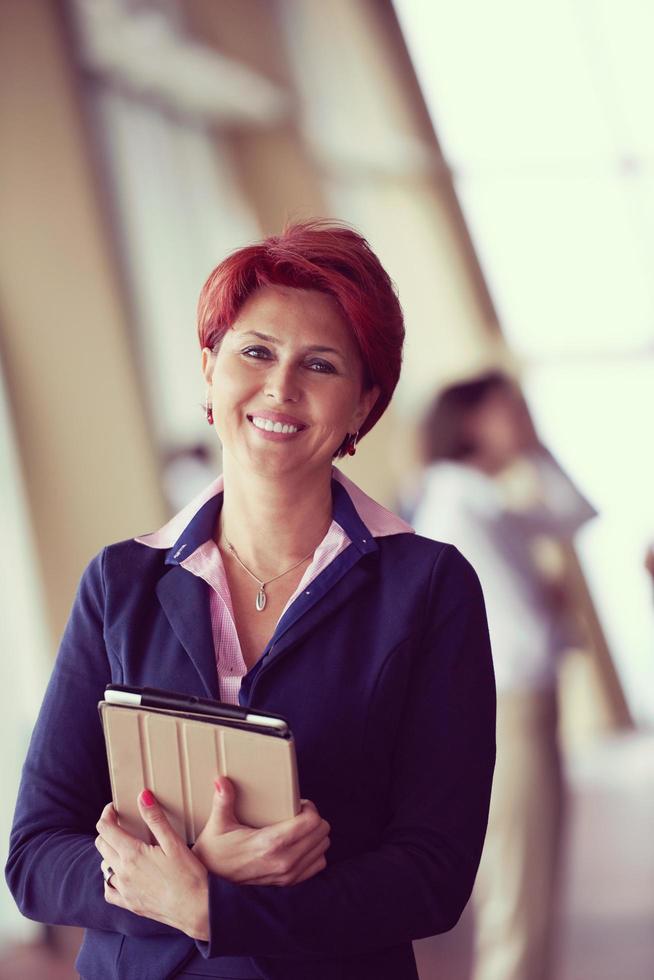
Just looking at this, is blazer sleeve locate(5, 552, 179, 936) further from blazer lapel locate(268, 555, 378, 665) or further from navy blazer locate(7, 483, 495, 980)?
blazer lapel locate(268, 555, 378, 665)

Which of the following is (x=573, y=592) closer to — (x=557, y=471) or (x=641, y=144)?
(x=557, y=471)

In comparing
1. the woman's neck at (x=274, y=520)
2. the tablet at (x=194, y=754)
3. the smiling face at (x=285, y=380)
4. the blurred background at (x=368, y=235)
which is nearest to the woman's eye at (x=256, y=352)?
the smiling face at (x=285, y=380)

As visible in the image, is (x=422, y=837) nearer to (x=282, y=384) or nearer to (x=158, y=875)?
(x=158, y=875)

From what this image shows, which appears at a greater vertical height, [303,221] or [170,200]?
[170,200]

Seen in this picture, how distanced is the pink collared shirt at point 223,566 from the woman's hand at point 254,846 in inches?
6.7

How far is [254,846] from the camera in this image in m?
1.10

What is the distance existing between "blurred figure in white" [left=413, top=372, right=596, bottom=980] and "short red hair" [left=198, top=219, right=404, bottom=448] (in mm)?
2142

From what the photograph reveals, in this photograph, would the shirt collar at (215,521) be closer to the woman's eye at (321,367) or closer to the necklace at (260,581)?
Answer: the necklace at (260,581)

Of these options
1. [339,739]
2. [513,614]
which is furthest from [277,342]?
[513,614]

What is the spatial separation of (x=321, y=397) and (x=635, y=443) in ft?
Result: 9.06

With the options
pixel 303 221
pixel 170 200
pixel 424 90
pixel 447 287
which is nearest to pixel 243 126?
pixel 170 200

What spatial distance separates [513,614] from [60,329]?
1858 mm

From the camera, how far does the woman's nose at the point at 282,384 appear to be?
1.28 metres

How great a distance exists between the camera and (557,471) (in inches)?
149
